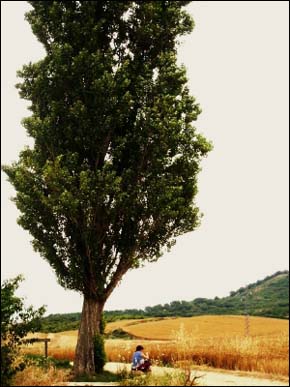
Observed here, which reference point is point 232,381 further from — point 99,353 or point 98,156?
point 98,156

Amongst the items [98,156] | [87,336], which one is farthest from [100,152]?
A: [87,336]

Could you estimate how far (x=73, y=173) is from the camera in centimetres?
1930

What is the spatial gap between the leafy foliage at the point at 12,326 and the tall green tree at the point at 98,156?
5.51 m

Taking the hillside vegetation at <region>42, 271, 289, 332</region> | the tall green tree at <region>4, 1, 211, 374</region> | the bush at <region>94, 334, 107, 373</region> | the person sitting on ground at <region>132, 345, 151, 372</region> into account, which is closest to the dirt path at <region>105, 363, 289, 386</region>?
the person sitting on ground at <region>132, 345, 151, 372</region>

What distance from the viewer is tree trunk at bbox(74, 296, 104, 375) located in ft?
63.1

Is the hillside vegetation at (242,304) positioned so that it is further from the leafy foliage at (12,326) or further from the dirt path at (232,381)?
the leafy foliage at (12,326)

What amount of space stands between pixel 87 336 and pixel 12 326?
6.77m

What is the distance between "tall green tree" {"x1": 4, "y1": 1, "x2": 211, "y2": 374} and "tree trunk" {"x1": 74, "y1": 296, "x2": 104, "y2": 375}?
4cm

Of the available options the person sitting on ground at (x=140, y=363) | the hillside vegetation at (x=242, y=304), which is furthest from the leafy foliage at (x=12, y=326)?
the hillside vegetation at (x=242, y=304)

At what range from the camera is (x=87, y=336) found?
1966 cm

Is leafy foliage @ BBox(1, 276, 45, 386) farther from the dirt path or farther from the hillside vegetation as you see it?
the hillside vegetation

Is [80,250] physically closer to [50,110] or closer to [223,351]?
[50,110]

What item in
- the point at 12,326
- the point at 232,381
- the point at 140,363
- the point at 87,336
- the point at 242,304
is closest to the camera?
the point at 12,326

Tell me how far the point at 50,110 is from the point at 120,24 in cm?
534
